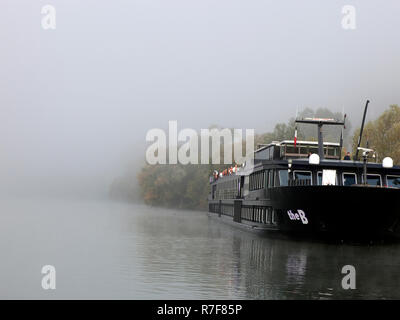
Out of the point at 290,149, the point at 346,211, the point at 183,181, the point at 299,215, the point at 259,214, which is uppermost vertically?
the point at 290,149

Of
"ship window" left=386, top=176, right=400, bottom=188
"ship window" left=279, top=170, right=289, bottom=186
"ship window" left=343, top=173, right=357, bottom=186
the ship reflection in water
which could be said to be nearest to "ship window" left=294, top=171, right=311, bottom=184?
"ship window" left=279, top=170, right=289, bottom=186

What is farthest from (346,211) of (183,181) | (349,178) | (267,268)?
(183,181)

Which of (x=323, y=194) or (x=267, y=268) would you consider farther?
(x=323, y=194)

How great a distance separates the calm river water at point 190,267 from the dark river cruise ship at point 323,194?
121 centimetres

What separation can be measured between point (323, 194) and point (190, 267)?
11234 millimetres

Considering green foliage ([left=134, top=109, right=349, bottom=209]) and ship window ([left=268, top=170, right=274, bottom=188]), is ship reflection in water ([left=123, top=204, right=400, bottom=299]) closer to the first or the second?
ship window ([left=268, top=170, right=274, bottom=188])

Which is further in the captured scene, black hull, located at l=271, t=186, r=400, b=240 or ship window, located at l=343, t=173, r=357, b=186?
ship window, located at l=343, t=173, r=357, b=186

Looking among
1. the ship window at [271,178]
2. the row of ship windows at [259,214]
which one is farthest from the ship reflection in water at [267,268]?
the ship window at [271,178]

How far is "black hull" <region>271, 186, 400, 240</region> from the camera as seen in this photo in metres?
33.7

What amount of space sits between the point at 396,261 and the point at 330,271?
20.0 ft

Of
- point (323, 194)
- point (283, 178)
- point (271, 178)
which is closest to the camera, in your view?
point (323, 194)

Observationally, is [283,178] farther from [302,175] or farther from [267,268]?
[267,268]

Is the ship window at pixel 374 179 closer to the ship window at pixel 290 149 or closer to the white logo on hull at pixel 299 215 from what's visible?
the white logo on hull at pixel 299 215

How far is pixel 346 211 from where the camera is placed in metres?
34.1
